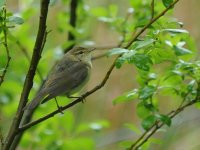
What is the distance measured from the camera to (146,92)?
2.78 meters

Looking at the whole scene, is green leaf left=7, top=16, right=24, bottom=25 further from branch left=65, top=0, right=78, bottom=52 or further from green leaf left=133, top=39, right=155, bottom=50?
branch left=65, top=0, right=78, bottom=52

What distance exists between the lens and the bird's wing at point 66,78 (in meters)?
3.43

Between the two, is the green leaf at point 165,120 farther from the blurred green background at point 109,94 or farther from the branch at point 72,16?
the blurred green background at point 109,94

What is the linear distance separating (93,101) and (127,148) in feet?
10.9

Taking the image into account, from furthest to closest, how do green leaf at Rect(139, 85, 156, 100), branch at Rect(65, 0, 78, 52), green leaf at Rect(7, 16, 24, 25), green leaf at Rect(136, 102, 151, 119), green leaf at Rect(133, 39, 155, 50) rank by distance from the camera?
branch at Rect(65, 0, 78, 52) < green leaf at Rect(136, 102, 151, 119) < green leaf at Rect(139, 85, 156, 100) < green leaf at Rect(7, 16, 24, 25) < green leaf at Rect(133, 39, 155, 50)

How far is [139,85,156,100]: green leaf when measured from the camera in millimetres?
2758

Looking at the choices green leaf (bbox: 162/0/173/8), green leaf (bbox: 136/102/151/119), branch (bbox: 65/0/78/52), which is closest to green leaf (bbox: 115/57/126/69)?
green leaf (bbox: 162/0/173/8)

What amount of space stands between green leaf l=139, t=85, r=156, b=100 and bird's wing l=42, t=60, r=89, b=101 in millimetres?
724

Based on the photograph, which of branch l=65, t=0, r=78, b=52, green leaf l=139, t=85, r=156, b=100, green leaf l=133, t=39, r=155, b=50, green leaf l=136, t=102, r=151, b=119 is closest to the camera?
green leaf l=133, t=39, r=155, b=50

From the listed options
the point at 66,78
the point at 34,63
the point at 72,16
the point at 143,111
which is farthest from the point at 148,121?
the point at 72,16

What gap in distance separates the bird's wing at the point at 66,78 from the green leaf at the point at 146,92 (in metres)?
0.72

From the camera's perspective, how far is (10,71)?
163 inches

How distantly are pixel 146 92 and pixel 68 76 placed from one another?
107 centimetres

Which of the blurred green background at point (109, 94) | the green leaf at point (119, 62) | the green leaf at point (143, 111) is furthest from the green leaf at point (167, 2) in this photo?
the blurred green background at point (109, 94)
